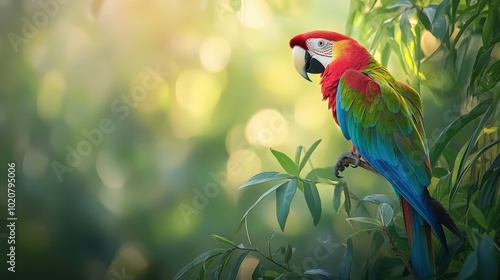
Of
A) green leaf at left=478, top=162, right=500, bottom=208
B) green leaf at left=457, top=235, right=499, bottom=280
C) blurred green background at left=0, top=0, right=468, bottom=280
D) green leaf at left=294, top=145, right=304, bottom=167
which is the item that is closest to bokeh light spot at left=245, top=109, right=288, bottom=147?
blurred green background at left=0, top=0, right=468, bottom=280

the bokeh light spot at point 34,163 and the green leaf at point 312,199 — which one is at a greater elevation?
the bokeh light spot at point 34,163

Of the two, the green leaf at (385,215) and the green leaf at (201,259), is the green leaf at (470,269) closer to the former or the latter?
the green leaf at (385,215)

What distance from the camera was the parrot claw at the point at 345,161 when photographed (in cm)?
146

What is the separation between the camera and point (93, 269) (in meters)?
1.61

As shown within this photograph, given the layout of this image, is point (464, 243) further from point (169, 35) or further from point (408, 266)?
point (169, 35)

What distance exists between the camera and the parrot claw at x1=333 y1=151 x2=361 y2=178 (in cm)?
146

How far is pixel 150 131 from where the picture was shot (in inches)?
64.0

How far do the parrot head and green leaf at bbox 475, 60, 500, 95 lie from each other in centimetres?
30

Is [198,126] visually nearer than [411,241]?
No

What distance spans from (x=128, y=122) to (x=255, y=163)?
361 millimetres

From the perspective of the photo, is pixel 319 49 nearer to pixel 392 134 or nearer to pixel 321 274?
pixel 392 134

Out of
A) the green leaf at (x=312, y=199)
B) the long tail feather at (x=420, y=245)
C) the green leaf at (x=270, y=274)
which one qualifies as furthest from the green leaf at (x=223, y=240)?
the long tail feather at (x=420, y=245)

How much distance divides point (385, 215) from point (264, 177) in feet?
1.00

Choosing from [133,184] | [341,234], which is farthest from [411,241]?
[133,184]
